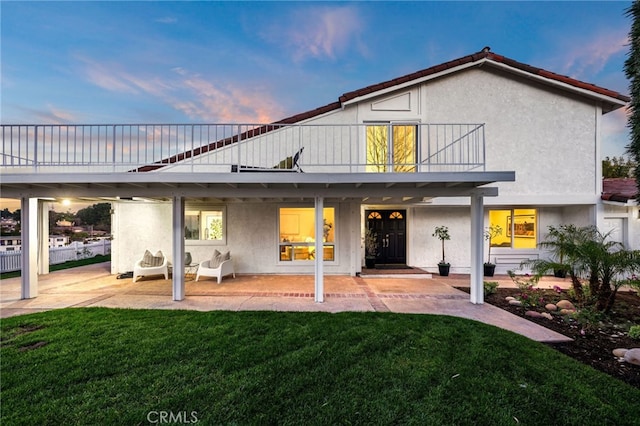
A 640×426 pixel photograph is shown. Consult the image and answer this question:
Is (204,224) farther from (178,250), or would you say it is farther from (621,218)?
(621,218)

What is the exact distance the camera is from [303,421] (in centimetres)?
254

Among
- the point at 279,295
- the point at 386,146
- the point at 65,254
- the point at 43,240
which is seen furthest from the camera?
the point at 65,254

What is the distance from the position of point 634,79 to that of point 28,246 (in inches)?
487

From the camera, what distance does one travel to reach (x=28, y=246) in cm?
647

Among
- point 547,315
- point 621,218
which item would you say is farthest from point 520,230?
point 547,315

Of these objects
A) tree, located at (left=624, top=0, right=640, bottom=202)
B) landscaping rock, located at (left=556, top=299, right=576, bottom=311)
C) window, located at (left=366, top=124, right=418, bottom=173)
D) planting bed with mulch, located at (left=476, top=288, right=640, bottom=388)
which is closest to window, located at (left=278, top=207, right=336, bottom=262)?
window, located at (left=366, top=124, right=418, bottom=173)

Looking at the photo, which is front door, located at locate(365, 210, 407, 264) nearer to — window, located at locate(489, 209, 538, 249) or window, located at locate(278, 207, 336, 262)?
window, located at locate(278, 207, 336, 262)

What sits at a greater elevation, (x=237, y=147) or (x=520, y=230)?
(x=237, y=147)

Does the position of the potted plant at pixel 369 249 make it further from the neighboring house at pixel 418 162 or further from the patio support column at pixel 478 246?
the patio support column at pixel 478 246

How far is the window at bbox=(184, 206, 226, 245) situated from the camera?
986 centimetres

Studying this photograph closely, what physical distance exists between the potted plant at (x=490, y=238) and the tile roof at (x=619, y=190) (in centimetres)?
323

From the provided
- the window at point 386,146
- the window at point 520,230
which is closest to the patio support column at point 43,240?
the window at point 386,146

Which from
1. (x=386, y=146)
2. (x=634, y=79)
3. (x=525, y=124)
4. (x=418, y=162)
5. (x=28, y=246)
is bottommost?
(x=28, y=246)

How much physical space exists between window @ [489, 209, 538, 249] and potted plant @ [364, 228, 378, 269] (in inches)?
181
